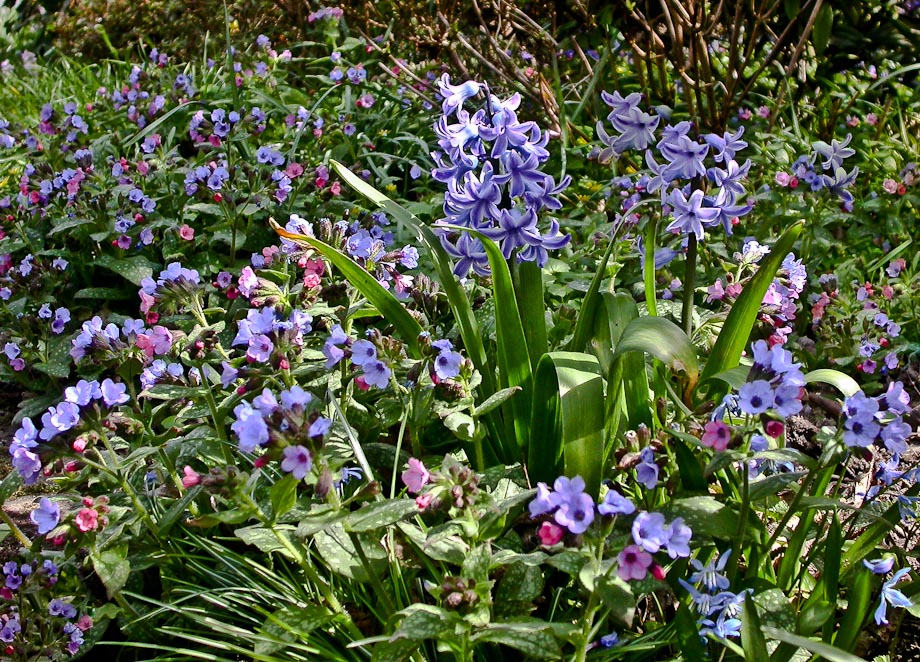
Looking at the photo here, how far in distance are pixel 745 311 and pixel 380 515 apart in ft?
2.58

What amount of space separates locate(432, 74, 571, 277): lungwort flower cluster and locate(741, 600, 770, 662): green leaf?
0.67m

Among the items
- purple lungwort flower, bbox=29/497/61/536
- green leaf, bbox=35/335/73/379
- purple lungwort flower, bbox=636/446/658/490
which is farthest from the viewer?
green leaf, bbox=35/335/73/379

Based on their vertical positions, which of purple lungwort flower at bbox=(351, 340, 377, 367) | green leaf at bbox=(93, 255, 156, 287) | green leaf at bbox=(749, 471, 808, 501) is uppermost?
purple lungwort flower at bbox=(351, 340, 377, 367)

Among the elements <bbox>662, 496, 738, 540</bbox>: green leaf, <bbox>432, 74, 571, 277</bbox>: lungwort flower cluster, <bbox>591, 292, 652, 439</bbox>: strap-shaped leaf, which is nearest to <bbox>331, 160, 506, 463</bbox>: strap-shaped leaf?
<bbox>432, 74, 571, 277</bbox>: lungwort flower cluster

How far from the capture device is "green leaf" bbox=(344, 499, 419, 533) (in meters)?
1.25

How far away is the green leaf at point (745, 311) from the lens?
157 centimetres

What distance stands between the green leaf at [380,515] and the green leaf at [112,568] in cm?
45

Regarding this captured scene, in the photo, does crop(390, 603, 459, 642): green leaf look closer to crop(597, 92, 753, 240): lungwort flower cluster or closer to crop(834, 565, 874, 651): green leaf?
crop(834, 565, 874, 651): green leaf

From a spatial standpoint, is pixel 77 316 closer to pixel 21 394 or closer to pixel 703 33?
pixel 21 394

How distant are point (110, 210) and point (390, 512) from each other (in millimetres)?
1968

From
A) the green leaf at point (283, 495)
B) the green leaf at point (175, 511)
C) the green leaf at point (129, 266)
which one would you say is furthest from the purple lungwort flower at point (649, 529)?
the green leaf at point (129, 266)

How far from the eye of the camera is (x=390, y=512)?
127 centimetres

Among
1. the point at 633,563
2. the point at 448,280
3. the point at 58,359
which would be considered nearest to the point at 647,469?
the point at 633,563

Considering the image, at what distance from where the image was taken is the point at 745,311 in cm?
162
